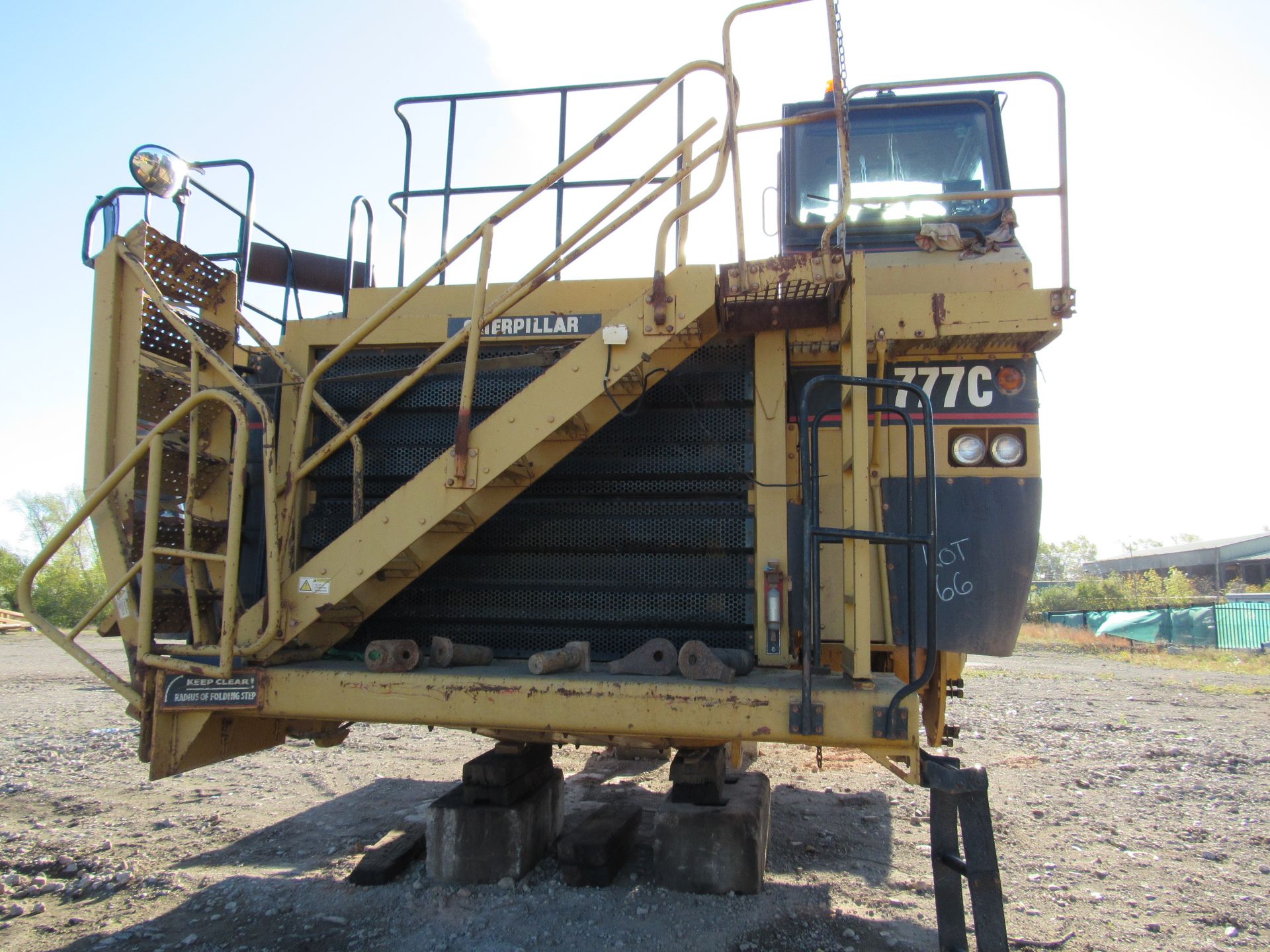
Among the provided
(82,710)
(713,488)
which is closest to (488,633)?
(713,488)

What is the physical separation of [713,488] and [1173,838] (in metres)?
4.05

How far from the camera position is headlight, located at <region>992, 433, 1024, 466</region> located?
3502 mm

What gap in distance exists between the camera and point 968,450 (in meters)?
3.54

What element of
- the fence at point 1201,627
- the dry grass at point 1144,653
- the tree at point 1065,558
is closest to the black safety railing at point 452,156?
the dry grass at point 1144,653

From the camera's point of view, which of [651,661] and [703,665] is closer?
[703,665]

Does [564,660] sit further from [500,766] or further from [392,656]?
[500,766]

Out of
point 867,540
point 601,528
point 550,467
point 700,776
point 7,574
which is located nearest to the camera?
point 867,540

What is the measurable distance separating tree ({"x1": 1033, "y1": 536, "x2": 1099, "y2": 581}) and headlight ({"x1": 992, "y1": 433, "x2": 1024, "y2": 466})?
78.5 metres

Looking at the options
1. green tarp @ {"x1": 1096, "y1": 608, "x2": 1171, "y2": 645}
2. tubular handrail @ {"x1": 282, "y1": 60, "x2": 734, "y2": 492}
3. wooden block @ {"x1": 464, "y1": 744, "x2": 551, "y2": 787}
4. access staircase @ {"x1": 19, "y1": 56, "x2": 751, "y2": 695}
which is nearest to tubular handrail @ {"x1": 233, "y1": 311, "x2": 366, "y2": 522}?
access staircase @ {"x1": 19, "y1": 56, "x2": 751, "y2": 695}

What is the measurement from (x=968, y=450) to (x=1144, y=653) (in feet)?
72.9

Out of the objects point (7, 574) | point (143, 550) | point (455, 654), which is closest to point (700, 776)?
point (455, 654)

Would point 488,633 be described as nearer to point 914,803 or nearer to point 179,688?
point 179,688

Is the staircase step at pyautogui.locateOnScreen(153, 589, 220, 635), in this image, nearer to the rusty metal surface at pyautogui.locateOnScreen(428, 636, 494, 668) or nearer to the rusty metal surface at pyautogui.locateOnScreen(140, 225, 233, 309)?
the rusty metal surface at pyautogui.locateOnScreen(428, 636, 494, 668)

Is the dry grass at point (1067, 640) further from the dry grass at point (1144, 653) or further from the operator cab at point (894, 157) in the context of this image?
the operator cab at point (894, 157)
